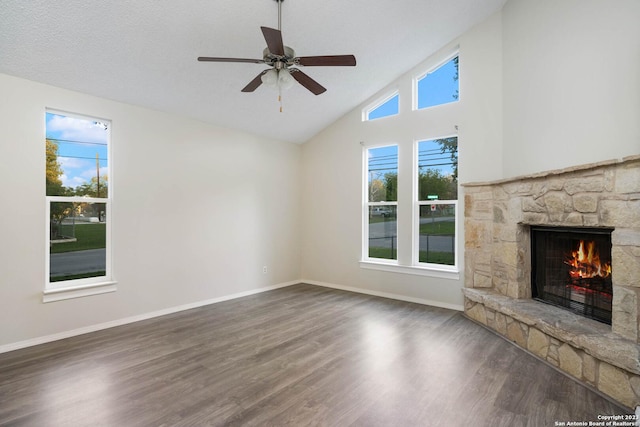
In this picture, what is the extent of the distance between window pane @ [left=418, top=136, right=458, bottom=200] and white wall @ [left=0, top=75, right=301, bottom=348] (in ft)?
8.41

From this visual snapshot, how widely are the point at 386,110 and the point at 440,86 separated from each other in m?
0.94

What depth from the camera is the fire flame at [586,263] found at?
9.95 feet

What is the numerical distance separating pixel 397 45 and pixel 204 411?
459 cm

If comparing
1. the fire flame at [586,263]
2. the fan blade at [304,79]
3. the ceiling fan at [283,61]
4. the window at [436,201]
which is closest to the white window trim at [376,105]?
the window at [436,201]

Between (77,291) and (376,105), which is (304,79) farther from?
(77,291)

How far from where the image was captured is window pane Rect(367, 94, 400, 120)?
5426 mm

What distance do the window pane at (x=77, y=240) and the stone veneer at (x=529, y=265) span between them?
475 centimetres

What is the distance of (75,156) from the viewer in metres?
3.89

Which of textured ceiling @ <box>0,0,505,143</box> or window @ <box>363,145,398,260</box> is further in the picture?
window @ <box>363,145,398,260</box>

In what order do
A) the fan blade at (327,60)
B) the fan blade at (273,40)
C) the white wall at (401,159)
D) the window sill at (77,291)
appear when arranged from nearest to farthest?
the fan blade at (273,40)
the fan blade at (327,60)
the window sill at (77,291)
the white wall at (401,159)

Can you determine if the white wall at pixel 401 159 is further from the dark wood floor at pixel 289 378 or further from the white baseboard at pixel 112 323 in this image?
the white baseboard at pixel 112 323

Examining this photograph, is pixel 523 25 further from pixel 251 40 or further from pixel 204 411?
pixel 204 411

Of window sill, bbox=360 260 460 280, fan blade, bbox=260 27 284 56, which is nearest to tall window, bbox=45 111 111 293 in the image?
fan blade, bbox=260 27 284 56

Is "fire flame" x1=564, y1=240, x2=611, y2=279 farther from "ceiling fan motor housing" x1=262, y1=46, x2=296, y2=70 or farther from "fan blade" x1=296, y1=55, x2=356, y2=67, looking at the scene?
"ceiling fan motor housing" x1=262, y1=46, x2=296, y2=70
